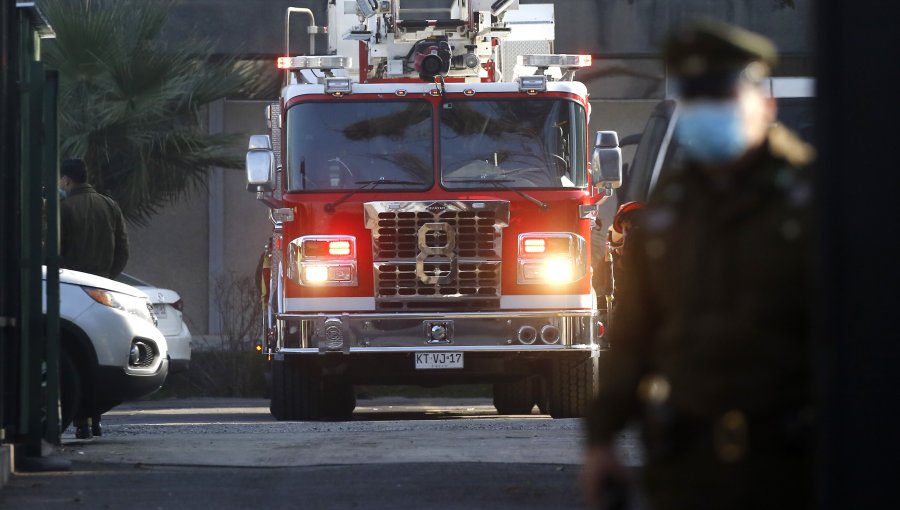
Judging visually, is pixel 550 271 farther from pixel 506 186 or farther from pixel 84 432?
pixel 84 432

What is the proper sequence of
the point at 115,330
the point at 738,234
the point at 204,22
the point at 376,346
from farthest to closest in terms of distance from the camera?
the point at 204,22 < the point at 376,346 < the point at 115,330 < the point at 738,234

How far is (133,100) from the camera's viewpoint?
2019 cm

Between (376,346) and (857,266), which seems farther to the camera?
(376,346)

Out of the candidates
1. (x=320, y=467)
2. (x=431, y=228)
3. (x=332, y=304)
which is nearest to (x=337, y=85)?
(x=431, y=228)

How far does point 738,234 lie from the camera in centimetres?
375

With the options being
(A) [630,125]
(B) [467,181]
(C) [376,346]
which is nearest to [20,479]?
(C) [376,346]

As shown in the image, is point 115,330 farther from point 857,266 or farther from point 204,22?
point 204,22

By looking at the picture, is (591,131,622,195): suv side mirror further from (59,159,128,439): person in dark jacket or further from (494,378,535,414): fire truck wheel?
(59,159,128,439): person in dark jacket

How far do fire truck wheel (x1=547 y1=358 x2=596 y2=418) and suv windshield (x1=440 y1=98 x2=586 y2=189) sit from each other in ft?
4.31

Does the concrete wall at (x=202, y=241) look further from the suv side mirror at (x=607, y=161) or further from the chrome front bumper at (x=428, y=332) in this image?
the suv side mirror at (x=607, y=161)

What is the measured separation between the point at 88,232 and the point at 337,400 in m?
2.48

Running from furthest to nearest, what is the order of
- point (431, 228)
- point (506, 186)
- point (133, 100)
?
point (133, 100)
point (506, 186)
point (431, 228)

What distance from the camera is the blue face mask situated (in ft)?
12.0

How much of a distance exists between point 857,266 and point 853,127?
0.34m
